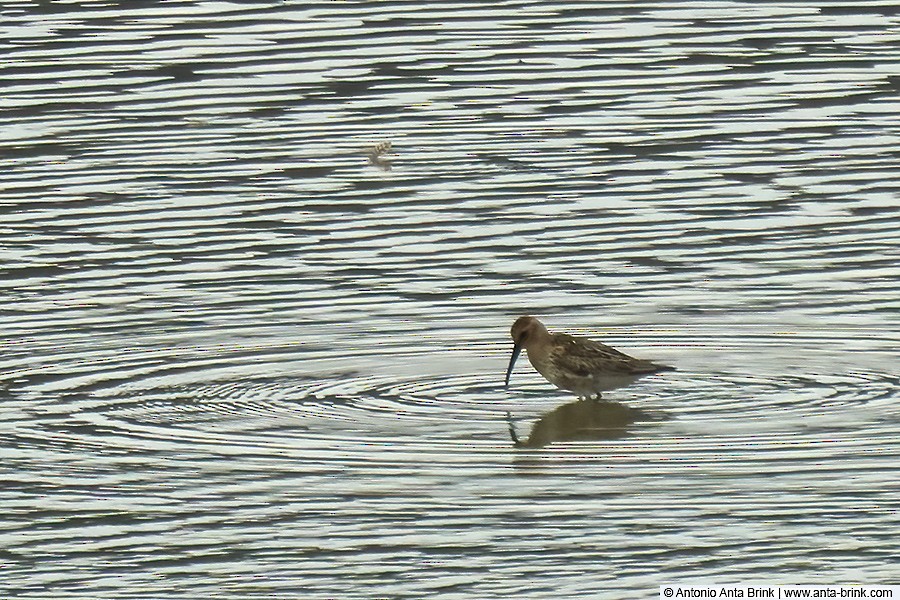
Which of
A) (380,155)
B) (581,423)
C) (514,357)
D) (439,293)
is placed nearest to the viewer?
(581,423)

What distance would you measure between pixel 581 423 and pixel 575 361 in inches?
21.0

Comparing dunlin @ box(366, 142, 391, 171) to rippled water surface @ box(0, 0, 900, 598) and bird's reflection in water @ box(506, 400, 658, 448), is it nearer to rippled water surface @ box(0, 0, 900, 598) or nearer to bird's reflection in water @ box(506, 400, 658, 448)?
rippled water surface @ box(0, 0, 900, 598)

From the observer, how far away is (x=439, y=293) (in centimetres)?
1919

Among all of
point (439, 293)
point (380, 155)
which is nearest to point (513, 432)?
point (439, 293)

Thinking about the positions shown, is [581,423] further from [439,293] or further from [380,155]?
[380,155]

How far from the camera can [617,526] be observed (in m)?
13.4

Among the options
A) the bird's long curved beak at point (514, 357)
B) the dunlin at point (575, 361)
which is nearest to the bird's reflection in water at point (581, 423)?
the dunlin at point (575, 361)

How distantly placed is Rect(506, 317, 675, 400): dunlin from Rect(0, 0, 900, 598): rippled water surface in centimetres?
23

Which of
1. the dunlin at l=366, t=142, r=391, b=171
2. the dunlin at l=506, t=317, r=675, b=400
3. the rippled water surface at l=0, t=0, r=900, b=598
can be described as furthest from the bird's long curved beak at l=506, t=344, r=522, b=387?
the dunlin at l=366, t=142, r=391, b=171

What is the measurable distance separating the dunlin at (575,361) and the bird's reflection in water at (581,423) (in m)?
0.14

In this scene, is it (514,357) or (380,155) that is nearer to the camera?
(514,357)

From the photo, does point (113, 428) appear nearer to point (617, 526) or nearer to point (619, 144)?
point (617, 526)

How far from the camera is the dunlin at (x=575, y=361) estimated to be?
1683 cm

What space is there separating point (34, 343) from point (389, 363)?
2.66 metres
